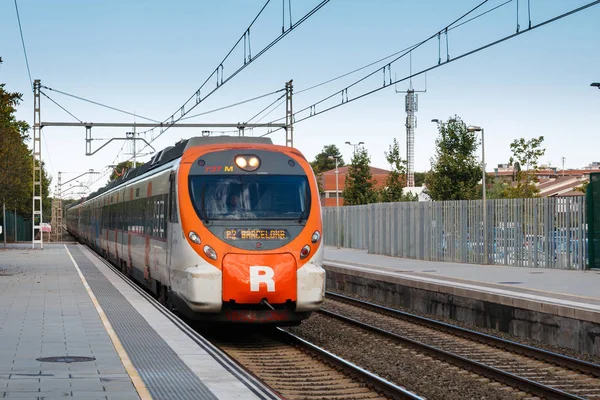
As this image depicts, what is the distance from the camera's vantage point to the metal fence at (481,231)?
2466 cm

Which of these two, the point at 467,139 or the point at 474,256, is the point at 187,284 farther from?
the point at 467,139

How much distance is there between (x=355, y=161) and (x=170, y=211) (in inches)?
1674

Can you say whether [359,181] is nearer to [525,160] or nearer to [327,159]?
[525,160]

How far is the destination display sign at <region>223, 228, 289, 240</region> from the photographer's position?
12992mm

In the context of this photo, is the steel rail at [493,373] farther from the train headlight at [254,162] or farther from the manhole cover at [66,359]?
the manhole cover at [66,359]

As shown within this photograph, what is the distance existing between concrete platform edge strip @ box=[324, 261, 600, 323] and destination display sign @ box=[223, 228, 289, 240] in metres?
4.92

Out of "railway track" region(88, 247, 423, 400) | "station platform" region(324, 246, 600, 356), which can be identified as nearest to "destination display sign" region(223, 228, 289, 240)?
"railway track" region(88, 247, 423, 400)

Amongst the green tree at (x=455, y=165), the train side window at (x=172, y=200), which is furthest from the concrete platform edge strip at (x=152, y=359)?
the green tree at (x=455, y=165)

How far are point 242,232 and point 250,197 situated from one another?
73 centimetres

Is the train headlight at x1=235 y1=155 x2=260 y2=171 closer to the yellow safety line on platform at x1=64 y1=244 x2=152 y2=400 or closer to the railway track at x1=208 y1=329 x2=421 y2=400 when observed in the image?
the railway track at x1=208 y1=329 x2=421 y2=400

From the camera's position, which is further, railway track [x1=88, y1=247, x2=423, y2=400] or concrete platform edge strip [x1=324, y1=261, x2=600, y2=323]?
concrete platform edge strip [x1=324, y1=261, x2=600, y2=323]

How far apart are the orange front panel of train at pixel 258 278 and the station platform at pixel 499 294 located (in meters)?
4.81

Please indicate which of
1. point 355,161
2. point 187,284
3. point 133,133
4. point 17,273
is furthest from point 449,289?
point 355,161

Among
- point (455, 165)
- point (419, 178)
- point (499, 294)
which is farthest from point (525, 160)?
point (419, 178)
